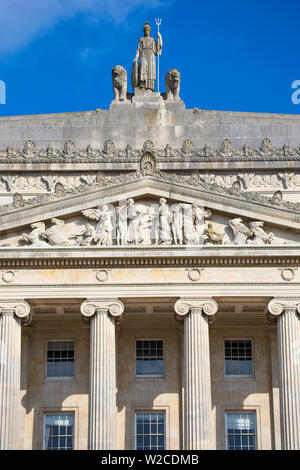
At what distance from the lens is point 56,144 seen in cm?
6875

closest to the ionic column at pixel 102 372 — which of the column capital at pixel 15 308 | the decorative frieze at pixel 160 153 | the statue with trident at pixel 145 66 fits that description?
the column capital at pixel 15 308

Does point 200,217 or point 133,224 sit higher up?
point 200,217

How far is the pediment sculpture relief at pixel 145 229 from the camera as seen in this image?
177 ft

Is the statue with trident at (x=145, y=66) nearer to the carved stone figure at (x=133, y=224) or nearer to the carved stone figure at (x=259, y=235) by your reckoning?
the carved stone figure at (x=133, y=224)

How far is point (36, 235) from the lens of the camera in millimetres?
54125

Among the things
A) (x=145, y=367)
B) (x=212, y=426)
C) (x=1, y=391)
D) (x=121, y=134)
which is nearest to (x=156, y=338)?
(x=145, y=367)

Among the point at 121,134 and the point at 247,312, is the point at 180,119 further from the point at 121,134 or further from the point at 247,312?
the point at 247,312

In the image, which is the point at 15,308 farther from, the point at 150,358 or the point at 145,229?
the point at 150,358

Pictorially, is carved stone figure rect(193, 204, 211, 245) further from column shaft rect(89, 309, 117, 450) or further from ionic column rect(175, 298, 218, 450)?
column shaft rect(89, 309, 117, 450)

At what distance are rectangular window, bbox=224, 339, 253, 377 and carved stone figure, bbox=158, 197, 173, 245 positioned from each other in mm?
6469

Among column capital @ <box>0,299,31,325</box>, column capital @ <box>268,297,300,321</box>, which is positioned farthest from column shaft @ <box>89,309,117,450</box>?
column capital @ <box>268,297,300,321</box>

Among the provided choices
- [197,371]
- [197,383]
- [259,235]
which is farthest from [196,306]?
[259,235]

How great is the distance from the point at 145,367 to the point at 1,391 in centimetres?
796

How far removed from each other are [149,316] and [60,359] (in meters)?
4.70
